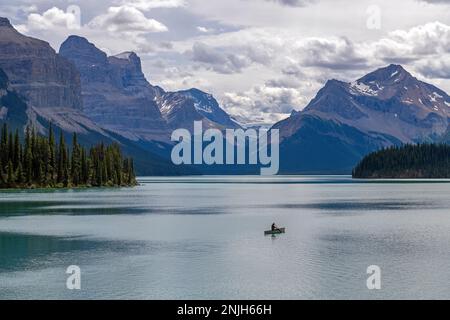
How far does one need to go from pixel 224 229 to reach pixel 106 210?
1997 inches

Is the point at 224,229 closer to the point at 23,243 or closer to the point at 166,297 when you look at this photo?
the point at 23,243

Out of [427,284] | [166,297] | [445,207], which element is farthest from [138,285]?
[445,207]

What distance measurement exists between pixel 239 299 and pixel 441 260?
2918cm

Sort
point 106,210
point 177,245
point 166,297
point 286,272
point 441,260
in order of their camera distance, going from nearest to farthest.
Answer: point 166,297, point 286,272, point 441,260, point 177,245, point 106,210

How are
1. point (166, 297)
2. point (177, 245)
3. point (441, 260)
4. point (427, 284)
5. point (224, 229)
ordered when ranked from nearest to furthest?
point (166, 297)
point (427, 284)
point (441, 260)
point (177, 245)
point (224, 229)

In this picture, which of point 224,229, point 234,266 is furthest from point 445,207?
point 234,266

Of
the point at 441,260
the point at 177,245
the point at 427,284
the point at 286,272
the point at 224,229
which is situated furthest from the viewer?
the point at 224,229

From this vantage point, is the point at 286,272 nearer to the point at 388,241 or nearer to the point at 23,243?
the point at 388,241

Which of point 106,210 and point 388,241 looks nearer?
point 388,241

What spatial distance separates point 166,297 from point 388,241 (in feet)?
146

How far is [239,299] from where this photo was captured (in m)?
55.0

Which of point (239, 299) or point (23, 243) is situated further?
point (23, 243)
